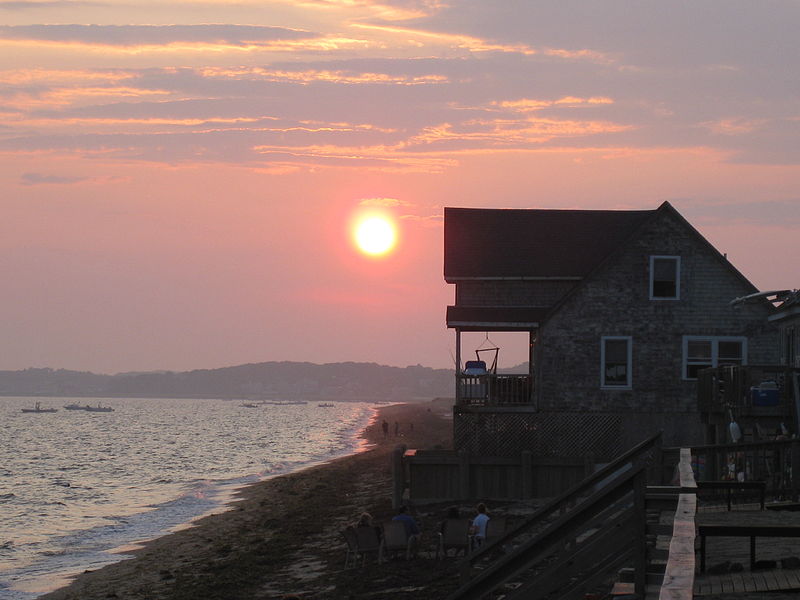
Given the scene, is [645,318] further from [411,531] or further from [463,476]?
[411,531]

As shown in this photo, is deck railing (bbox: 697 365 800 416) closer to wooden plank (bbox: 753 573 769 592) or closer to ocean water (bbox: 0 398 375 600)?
wooden plank (bbox: 753 573 769 592)

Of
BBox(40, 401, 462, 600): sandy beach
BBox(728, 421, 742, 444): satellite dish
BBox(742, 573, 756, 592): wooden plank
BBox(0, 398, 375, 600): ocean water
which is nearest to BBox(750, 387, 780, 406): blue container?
BBox(728, 421, 742, 444): satellite dish

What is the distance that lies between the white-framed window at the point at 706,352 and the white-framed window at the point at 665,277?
150 centimetres

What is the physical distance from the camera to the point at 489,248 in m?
40.2

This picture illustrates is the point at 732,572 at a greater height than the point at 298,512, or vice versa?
the point at 732,572

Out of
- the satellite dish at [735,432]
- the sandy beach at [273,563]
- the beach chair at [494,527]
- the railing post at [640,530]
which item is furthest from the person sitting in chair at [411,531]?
the railing post at [640,530]

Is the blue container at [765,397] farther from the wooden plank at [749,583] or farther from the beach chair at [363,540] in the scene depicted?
the wooden plank at [749,583]

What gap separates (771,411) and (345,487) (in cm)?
3118

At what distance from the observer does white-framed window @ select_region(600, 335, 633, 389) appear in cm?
3672

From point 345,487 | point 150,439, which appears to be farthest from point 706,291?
point 150,439

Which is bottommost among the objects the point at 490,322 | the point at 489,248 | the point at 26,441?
the point at 26,441

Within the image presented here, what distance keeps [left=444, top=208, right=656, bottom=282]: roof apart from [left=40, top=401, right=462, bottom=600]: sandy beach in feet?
29.4

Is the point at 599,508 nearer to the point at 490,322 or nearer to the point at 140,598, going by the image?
the point at 140,598

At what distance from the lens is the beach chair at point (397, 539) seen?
81.7 ft
